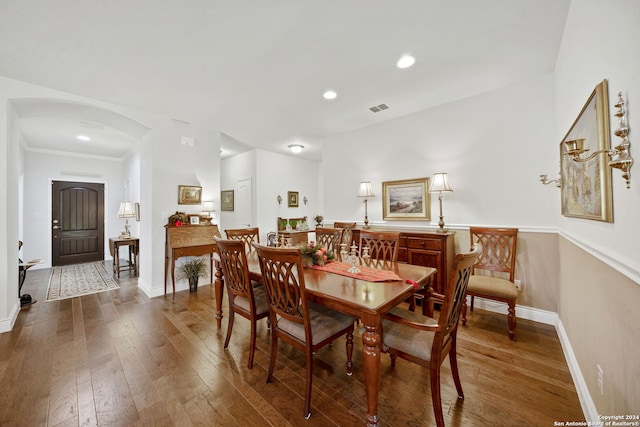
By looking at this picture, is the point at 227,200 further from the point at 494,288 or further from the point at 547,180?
the point at 547,180

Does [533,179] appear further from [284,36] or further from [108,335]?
[108,335]

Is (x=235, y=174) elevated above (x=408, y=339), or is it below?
above

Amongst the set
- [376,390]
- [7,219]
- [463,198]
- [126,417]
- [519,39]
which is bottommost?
[126,417]

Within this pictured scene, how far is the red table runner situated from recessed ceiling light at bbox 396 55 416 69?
2059 millimetres

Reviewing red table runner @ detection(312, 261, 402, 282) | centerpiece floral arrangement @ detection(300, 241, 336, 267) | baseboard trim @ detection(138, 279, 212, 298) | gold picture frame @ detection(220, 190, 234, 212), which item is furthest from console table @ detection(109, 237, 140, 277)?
red table runner @ detection(312, 261, 402, 282)

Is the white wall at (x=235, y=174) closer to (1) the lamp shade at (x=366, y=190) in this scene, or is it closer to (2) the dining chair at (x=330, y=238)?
(1) the lamp shade at (x=366, y=190)

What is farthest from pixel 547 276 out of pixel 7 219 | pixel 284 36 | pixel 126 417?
pixel 7 219

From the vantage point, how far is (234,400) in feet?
5.47

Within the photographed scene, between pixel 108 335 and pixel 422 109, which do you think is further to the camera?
pixel 422 109

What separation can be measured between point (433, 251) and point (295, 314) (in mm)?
2135

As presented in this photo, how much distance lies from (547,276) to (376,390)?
263 centimetres

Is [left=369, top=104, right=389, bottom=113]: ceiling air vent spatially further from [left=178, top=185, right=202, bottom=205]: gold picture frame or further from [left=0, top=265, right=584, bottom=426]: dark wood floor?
[left=178, top=185, right=202, bottom=205]: gold picture frame

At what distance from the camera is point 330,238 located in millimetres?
3215

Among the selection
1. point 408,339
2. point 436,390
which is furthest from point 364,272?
point 436,390
